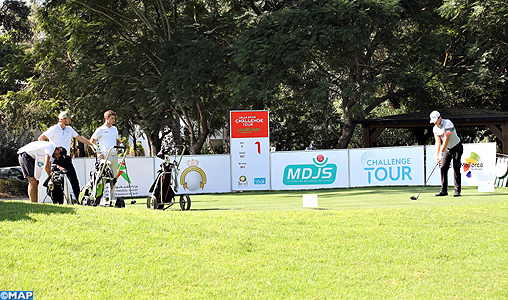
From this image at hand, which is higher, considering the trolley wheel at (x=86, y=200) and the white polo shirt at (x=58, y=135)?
the white polo shirt at (x=58, y=135)

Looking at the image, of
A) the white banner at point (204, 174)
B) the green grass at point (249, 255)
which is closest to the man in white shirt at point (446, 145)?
the green grass at point (249, 255)

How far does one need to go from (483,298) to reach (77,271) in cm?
399

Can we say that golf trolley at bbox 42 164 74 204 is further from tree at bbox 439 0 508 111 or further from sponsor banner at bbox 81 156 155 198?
tree at bbox 439 0 508 111

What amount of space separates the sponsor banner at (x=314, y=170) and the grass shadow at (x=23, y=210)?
450 inches

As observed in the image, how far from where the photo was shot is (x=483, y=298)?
4590mm

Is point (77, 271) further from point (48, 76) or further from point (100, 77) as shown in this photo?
point (48, 76)

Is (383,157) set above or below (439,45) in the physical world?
below

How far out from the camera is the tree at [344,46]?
20.6m

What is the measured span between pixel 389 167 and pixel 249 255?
13.1 m

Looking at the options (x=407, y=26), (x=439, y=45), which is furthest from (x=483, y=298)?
(x=407, y=26)

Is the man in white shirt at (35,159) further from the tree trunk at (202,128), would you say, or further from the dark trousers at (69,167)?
the tree trunk at (202,128)

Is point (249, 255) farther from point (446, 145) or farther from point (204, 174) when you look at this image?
point (204, 174)

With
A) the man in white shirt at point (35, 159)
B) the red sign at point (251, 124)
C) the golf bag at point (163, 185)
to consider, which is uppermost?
the red sign at point (251, 124)

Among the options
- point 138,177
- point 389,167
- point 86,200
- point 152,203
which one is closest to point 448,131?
point 152,203
